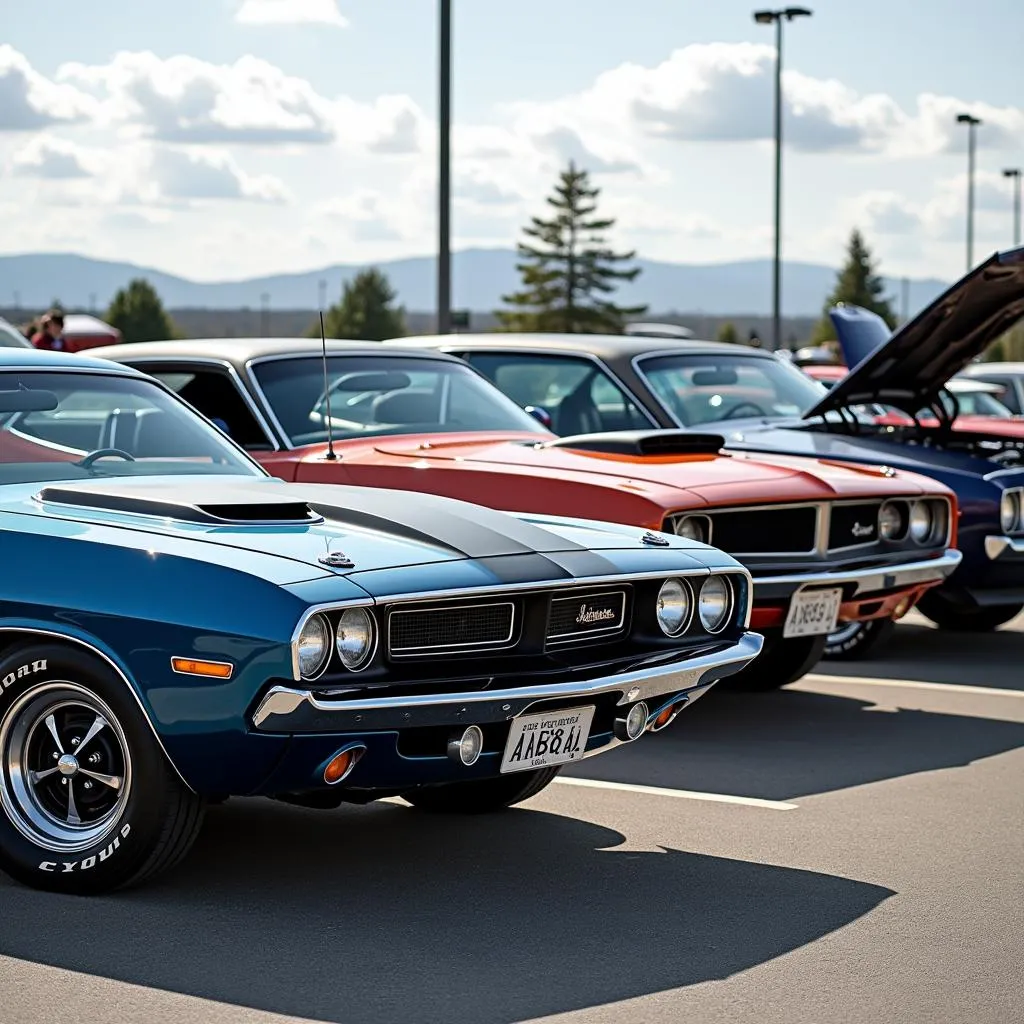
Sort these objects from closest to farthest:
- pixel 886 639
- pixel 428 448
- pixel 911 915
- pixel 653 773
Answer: pixel 911 915 → pixel 653 773 → pixel 428 448 → pixel 886 639

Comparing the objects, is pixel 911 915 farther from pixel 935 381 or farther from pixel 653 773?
pixel 935 381

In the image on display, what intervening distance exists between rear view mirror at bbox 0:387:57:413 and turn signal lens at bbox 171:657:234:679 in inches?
64.2

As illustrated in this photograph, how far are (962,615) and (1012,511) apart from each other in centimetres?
148

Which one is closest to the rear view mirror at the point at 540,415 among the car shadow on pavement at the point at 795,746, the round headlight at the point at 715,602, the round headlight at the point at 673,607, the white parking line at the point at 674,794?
the car shadow on pavement at the point at 795,746

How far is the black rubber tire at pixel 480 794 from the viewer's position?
6.00 m

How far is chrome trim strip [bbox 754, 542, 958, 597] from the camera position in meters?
7.58

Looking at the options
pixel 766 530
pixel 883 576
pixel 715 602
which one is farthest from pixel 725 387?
pixel 715 602

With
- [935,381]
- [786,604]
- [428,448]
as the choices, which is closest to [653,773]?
[786,604]

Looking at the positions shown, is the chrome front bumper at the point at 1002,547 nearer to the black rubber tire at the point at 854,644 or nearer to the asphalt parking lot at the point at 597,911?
the black rubber tire at the point at 854,644

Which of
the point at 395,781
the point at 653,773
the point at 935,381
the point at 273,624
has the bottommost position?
the point at 653,773

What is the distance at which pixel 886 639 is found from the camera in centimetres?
995

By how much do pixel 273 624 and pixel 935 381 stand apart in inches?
260

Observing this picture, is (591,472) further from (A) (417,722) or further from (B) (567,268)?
(B) (567,268)

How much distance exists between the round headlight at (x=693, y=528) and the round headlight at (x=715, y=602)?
1.57 m
